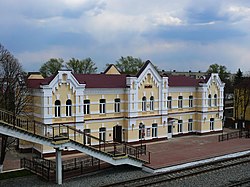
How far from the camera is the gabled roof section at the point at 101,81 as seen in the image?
31.7 meters

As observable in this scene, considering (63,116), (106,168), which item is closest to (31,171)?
(106,168)

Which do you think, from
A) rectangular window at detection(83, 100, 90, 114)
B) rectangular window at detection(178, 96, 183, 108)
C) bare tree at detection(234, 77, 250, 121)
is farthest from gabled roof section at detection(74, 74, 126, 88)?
bare tree at detection(234, 77, 250, 121)

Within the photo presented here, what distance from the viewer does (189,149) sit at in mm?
30016

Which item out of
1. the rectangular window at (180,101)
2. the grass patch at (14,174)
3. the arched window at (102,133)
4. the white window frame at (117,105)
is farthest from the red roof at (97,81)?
the grass patch at (14,174)

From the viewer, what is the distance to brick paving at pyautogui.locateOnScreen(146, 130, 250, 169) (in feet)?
83.7

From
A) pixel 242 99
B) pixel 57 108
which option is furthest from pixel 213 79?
pixel 57 108

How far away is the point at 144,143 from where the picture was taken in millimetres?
34031

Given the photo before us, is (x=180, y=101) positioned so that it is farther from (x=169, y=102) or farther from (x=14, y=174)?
(x=14, y=174)

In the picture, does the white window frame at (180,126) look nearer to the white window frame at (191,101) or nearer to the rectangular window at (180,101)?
the rectangular window at (180,101)

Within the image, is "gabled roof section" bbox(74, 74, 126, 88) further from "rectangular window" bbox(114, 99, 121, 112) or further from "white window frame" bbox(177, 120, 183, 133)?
"white window frame" bbox(177, 120, 183, 133)

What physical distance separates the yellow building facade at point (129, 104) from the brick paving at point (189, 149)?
195 cm

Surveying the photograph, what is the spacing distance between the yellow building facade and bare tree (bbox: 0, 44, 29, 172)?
2020mm

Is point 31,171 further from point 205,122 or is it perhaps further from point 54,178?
point 205,122

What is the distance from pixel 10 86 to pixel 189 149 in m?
15.7
